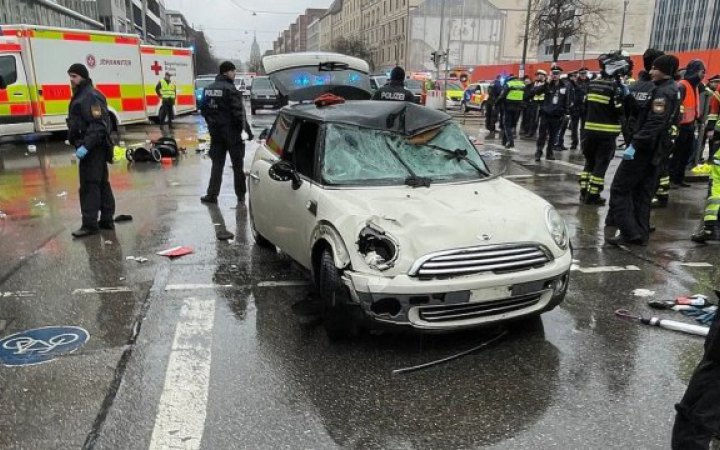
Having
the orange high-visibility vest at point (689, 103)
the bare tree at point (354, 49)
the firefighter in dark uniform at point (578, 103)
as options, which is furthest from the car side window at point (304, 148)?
the bare tree at point (354, 49)

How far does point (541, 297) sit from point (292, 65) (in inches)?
221

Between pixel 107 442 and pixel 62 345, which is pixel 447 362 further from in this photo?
pixel 62 345

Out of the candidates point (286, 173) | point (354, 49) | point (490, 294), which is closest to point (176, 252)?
point (286, 173)

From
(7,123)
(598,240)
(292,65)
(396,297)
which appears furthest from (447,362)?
(7,123)

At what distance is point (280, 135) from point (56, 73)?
1279cm

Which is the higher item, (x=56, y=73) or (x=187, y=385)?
(x=56, y=73)

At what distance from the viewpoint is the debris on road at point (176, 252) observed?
611 centimetres

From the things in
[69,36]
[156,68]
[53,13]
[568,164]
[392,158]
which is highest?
[53,13]

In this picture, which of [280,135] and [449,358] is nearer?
[449,358]

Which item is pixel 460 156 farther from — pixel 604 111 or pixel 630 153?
pixel 604 111

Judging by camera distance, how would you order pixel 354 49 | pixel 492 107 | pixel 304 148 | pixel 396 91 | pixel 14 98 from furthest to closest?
1. pixel 354 49
2. pixel 492 107
3. pixel 14 98
4. pixel 396 91
5. pixel 304 148

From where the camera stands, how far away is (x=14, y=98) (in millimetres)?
14852

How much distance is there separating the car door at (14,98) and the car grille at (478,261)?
48.2ft

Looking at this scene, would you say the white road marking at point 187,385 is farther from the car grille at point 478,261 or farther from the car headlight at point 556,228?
the car headlight at point 556,228
